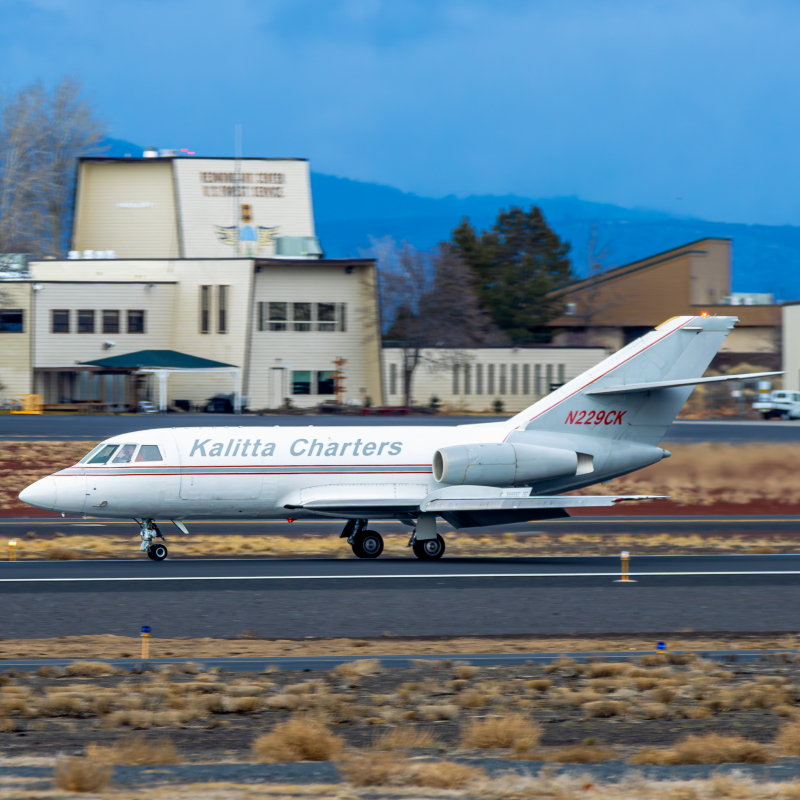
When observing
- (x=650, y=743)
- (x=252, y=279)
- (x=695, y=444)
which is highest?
(x=252, y=279)

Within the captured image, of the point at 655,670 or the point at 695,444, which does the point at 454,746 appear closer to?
the point at 655,670

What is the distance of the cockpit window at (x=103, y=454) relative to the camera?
2306 cm

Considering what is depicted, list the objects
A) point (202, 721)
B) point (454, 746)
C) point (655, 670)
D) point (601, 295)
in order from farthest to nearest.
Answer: point (601, 295)
point (655, 670)
point (202, 721)
point (454, 746)

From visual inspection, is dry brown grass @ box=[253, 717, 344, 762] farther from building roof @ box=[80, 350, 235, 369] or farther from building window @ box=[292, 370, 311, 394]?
building window @ box=[292, 370, 311, 394]

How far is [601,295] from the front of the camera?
9656cm

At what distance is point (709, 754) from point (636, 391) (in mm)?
15937


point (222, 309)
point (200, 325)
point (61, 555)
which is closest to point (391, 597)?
Answer: point (61, 555)

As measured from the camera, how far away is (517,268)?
99.1 meters

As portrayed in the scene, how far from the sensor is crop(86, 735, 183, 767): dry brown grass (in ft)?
28.7

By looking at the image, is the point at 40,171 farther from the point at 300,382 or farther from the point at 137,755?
the point at 137,755

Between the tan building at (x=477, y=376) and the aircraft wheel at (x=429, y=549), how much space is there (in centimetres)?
4759

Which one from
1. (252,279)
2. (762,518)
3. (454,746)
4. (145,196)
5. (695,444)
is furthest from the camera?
(145,196)

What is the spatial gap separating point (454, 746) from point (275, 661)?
423 cm

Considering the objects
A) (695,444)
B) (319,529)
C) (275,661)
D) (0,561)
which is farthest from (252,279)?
(275,661)
